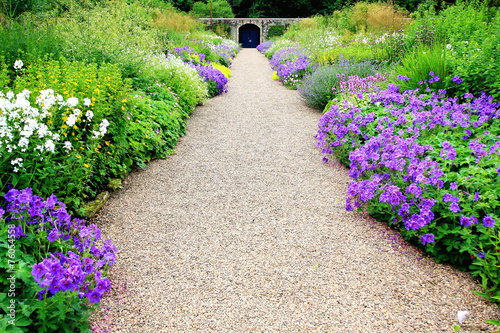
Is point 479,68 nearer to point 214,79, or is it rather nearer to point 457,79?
point 457,79

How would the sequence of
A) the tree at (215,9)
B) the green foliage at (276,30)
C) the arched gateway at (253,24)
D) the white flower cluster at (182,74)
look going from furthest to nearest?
1. the tree at (215,9)
2. the arched gateway at (253,24)
3. the green foliage at (276,30)
4. the white flower cluster at (182,74)

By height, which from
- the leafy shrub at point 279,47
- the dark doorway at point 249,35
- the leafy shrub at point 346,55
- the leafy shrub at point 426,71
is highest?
the leafy shrub at point 426,71

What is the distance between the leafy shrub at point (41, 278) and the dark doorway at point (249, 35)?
3839cm

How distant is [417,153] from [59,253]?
3.00m

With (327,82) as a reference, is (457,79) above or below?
above

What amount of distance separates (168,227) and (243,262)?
0.85 metres

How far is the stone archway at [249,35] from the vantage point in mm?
37750

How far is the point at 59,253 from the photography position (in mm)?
→ 2066

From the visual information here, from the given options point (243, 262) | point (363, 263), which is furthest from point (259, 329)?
point (363, 263)

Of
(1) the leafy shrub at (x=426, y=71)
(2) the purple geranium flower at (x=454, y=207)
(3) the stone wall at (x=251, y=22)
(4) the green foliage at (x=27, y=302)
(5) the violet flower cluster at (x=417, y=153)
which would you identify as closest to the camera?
(4) the green foliage at (x=27, y=302)

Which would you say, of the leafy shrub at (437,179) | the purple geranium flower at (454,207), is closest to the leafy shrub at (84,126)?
the leafy shrub at (437,179)

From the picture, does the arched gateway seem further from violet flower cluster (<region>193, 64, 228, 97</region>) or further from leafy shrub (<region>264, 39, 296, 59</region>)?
violet flower cluster (<region>193, 64, 228, 97</region>)

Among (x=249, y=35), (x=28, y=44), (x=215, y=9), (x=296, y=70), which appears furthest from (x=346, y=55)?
(x=215, y=9)

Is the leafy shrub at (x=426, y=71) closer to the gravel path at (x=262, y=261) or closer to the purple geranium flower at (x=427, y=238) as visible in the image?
the gravel path at (x=262, y=261)
